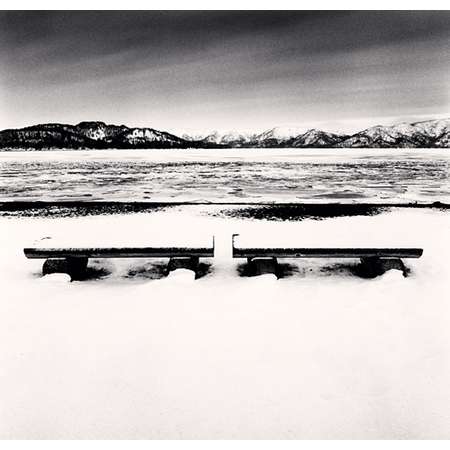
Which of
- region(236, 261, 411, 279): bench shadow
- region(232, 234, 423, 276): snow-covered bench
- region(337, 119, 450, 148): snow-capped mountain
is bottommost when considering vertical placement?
region(236, 261, 411, 279): bench shadow

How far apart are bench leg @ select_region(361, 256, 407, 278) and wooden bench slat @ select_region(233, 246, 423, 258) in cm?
17

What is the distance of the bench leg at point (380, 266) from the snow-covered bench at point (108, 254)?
1.49 meters

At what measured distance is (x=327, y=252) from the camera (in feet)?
10.5

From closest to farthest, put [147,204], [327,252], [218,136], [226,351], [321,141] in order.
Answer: [226,351], [327,252], [147,204], [218,136], [321,141]

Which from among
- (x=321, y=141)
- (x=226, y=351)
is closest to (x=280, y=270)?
(x=226, y=351)

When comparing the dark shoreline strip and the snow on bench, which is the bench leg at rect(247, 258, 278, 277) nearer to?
the snow on bench

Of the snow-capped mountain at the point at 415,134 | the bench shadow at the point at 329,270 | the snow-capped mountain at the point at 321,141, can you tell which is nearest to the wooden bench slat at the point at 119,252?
the bench shadow at the point at 329,270

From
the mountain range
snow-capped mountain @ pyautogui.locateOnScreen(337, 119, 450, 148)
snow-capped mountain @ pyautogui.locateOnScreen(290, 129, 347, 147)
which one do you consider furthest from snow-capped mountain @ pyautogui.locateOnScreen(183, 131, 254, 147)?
snow-capped mountain @ pyautogui.locateOnScreen(290, 129, 347, 147)

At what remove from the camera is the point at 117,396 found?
1.93 m

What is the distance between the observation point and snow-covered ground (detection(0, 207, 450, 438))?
1.79 metres

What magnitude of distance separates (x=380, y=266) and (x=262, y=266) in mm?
1094

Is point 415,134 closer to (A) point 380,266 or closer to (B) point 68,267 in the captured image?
(A) point 380,266

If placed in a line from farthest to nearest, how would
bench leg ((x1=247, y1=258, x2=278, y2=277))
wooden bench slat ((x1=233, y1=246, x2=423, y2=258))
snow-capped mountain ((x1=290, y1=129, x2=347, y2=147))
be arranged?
1. snow-capped mountain ((x1=290, y1=129, x2=347, y2=147))
2. bench leg ((x1=247, y1=258, x2=278, y2=277))
3. wooden bench slat ((x1=233, y1=246, x2=423, y2=258))

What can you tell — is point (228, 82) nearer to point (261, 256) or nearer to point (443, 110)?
point (443, 110)
